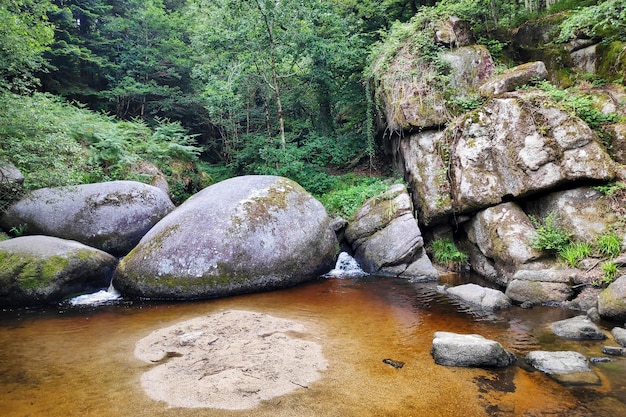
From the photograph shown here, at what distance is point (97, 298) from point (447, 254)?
339 inches

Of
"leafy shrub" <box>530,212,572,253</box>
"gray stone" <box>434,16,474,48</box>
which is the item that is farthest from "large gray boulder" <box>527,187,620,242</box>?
"gray stone" <box>434,16,474,48</box>

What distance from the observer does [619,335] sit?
5.13 metres

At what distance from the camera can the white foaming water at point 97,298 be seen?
292 inches

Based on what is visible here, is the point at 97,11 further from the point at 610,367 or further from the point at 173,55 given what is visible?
the point at 610,367

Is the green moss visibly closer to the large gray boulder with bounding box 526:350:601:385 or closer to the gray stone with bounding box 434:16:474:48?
the large gray boulder with bounding box 526:350:601:385

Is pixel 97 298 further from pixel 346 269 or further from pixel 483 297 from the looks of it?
pixel 483 297

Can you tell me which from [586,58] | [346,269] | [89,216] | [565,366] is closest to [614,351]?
[565,366]

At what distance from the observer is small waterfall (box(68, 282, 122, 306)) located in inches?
292

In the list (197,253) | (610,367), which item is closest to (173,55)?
(197,253)

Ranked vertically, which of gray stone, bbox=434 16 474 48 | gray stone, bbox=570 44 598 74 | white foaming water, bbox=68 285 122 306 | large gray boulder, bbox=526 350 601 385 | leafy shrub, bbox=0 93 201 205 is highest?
gray stone, bbox=434 16 474 48

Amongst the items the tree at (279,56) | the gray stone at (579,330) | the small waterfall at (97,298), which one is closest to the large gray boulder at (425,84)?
the tree at (279,56)

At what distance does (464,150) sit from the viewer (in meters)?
9.62

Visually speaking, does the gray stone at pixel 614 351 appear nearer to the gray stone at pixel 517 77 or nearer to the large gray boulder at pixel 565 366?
the large gray boulder at pixel 565 366

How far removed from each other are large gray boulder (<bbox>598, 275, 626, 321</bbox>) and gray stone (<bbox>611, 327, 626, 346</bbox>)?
49 cm
